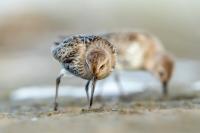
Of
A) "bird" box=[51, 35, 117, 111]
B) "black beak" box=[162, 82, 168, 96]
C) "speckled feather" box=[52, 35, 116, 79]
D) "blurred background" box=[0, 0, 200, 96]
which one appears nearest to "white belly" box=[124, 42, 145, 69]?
"black beak" box=[162, 82, 168, 96]

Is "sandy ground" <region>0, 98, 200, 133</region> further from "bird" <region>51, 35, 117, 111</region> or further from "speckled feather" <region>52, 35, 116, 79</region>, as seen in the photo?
"speckled feather" <region>52, 35, 116, 79</region>

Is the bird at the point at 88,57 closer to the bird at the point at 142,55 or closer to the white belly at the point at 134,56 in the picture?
the bird at the point at 142,55

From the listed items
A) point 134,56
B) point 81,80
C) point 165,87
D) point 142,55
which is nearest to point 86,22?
point 81,80

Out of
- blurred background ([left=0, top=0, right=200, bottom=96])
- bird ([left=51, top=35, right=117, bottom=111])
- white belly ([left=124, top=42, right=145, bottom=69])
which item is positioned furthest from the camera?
blurred background ([left=0, top=0, right=200, bottom=96])

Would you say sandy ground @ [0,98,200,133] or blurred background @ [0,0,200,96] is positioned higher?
blurred background @ [0,0,200,96]

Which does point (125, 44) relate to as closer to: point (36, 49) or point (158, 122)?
point (158, 122)

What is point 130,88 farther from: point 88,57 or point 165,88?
point 88,57
